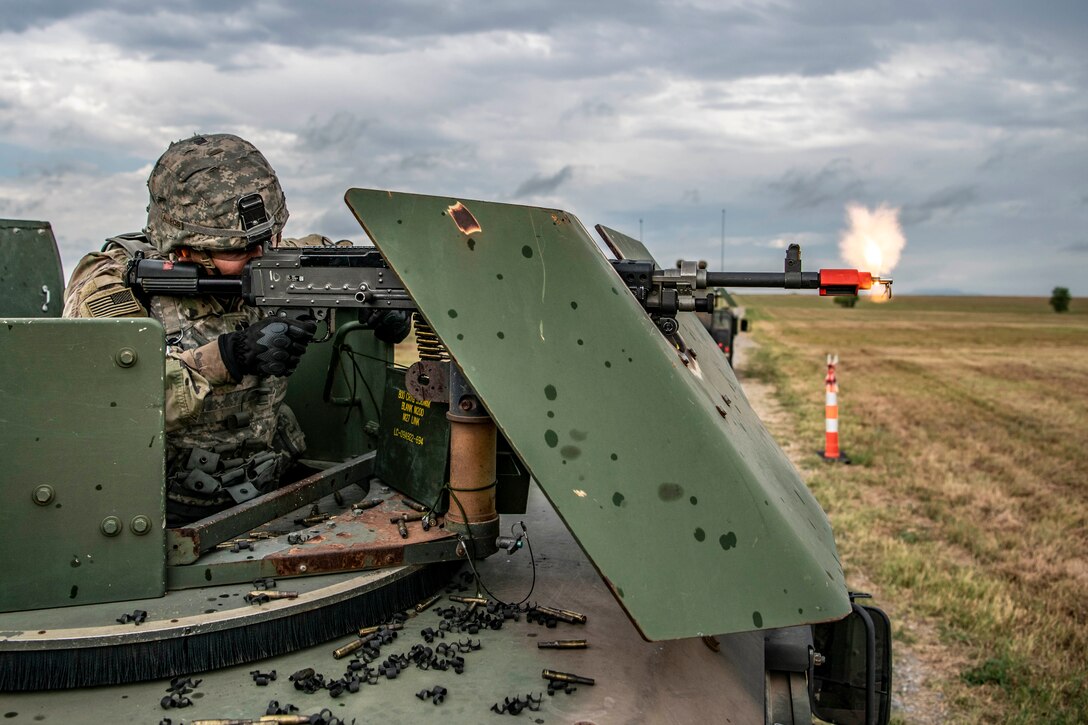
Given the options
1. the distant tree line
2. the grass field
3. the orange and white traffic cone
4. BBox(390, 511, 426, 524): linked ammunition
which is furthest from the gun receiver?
the distant tree line

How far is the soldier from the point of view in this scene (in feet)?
12.4

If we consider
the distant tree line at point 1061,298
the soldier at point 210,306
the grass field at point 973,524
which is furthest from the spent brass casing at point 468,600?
the distant tree line at point 1061,298

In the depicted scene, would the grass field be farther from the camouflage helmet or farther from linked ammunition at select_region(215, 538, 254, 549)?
the camouflage helmet

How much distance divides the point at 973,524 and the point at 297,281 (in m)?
7.67

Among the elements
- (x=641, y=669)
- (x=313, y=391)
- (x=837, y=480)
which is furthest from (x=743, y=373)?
(x=641, y=669)

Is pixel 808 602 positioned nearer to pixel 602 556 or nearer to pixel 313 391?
pixel 602 556

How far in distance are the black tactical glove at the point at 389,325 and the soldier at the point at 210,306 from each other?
0.48 meters

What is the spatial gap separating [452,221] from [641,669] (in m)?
1.42

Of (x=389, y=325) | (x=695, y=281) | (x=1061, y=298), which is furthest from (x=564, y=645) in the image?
(x=1061, y=298)

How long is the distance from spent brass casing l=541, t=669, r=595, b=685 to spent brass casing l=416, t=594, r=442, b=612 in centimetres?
62

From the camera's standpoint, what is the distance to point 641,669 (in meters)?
2.84

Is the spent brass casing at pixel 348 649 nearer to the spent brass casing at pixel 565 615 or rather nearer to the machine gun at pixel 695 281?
the spent brass casing at pixel 565 615

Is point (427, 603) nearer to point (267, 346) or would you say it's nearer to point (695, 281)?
point (267, 346)

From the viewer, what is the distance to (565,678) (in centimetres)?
269
